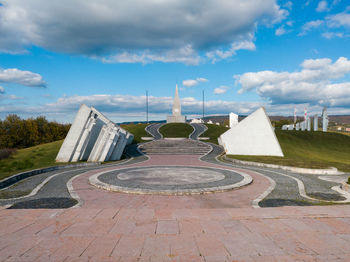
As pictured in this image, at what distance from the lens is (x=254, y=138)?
2516 centimetres

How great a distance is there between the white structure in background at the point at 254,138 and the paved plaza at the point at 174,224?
44.9ft

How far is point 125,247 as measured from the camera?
4.82 metres

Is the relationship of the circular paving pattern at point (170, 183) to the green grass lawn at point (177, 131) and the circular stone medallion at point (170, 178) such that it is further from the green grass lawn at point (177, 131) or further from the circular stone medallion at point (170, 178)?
the green grass lawn at point (177, 131)

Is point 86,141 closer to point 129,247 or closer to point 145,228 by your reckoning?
point 145,228

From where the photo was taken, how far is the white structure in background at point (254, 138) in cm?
2447

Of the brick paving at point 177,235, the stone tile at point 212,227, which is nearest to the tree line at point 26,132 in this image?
the brick paving at point 177,235

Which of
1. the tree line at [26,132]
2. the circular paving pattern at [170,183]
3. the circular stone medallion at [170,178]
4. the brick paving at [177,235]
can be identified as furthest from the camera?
the tree line at [26,132]

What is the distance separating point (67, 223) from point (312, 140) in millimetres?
42963

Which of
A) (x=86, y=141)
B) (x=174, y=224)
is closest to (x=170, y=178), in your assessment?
(x=174, y=224)

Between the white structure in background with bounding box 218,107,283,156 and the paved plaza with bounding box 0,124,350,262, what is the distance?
1369cm

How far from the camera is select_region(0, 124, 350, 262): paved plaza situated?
4.59m

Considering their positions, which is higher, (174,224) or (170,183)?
(174,224)

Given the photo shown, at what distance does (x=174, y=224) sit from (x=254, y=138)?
2099cm

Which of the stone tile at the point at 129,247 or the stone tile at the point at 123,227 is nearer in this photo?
the stone tile at the point at 129,247
